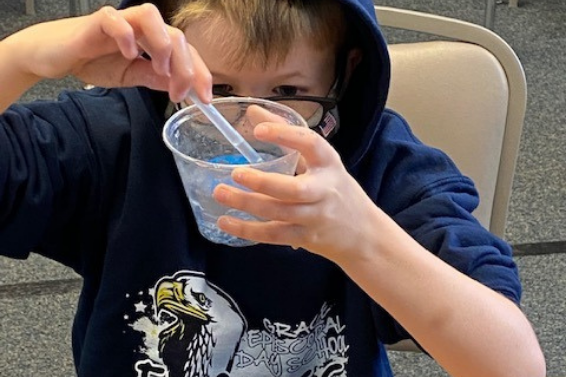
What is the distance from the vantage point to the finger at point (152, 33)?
30.9 inches

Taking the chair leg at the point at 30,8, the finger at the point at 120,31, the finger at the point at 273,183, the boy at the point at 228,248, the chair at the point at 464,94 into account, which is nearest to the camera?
the finger at the point at 273,183

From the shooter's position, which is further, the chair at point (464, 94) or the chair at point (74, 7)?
the chair at point (74, 7)

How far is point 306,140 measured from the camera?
0.69 meters

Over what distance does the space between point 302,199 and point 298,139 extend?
4 centimetres

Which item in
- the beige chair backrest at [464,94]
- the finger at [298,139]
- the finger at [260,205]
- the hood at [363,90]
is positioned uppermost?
the finger at [298,139]

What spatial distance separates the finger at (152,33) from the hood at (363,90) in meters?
0.22

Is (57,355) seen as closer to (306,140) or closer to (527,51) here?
(306,140)

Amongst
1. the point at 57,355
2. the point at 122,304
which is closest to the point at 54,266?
the point at 57,355

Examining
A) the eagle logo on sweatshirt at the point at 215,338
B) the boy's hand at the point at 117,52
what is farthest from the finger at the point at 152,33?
the eagle logo on sweatshirt at the point at 215,338

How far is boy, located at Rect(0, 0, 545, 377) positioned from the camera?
0.88 metres

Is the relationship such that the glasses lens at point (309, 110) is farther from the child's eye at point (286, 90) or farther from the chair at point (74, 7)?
the chair at point (74, 7)

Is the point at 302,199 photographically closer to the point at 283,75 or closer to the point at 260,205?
the point at 260,205

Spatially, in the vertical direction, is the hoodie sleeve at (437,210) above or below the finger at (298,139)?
below

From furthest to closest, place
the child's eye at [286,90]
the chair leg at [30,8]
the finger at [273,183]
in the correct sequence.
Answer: the chair leg at [30,8] < the child's eye at [286,90] < the finger at [273,183]
